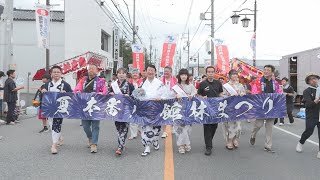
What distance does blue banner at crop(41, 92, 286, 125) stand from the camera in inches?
311

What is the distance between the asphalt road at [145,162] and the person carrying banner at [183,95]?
20 centimetres

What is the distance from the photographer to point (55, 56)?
2994cm

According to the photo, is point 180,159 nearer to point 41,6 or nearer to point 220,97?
point 220,97

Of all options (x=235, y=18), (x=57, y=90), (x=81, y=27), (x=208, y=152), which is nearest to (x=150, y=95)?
(x=208, y=152)

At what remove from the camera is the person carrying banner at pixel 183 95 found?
26.3 ft

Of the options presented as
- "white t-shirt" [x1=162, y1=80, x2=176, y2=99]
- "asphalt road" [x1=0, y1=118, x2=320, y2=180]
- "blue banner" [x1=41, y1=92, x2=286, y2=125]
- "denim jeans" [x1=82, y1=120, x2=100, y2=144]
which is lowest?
"asphalt road" [x1=0, y1=118, x2=320, y2=180]

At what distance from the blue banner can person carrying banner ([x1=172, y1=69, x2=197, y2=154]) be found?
4.6 inches

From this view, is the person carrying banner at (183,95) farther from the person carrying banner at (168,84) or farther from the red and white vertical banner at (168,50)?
the red and white vertical banner at (168,50)

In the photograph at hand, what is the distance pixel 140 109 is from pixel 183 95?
0.94m

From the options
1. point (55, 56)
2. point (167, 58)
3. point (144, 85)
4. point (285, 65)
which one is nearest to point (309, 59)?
point (285, 65)

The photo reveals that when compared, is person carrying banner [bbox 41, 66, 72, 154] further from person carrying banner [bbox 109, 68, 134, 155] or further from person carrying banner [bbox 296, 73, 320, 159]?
person carrying banner [bbox 296, 73, 320, 159]

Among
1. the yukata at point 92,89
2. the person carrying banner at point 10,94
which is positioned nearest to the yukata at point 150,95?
the yukata at point 92,89

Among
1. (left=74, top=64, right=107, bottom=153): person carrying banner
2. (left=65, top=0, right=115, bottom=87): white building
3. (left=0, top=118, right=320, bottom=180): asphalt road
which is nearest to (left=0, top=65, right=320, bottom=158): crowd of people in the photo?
(left=74, top=64, right=107, bottom=153): person carrying banner

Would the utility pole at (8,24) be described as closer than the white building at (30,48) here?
Yes
